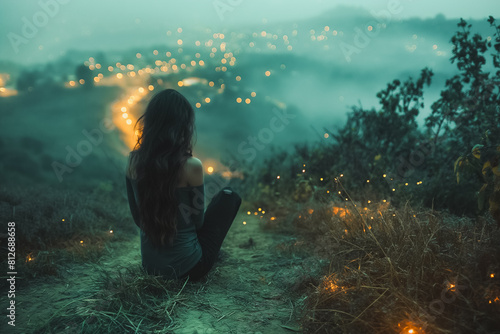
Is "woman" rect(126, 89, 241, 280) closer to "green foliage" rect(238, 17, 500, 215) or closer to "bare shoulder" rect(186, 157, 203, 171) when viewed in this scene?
"bare shoulder" rect(186, 157, 203, 171)

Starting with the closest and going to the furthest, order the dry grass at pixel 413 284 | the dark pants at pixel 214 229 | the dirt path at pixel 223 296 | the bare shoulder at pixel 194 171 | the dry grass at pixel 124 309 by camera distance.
Result: 1. the dry grass at pixel 413 284
2. the dry grass at pixel 124 309
3. the dirt path at pixel 223 296
4. the bare shoulder at pixel 194 171
5. the dark pants at pixel 214 229

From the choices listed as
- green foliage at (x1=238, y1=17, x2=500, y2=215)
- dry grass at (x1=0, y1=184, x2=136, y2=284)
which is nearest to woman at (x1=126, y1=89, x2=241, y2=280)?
dry grass at (x1=0, y1=184, x2=136, y2=284)

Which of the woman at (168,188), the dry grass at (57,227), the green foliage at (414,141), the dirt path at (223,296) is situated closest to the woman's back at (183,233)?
the woman at (168,188)

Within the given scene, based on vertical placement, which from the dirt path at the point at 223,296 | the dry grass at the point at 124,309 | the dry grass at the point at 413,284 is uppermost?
the dry grass at the point at 413,284

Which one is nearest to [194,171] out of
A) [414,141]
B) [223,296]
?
[223,296]

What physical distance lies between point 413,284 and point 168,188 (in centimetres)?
196

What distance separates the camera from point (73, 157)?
9461 mm

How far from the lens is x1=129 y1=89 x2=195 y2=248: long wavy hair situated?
101 inches

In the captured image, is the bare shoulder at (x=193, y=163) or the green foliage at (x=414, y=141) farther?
the green foliage at (x=414, y=141)

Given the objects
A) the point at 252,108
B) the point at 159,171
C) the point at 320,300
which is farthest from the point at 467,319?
the point at 252,108

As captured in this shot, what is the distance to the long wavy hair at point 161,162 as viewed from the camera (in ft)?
8.38

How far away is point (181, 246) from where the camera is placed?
276 cm

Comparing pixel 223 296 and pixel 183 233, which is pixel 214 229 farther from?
pixel 223 296

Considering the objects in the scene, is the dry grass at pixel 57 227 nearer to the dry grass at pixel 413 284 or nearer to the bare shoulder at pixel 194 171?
the bare shoulder at pixel 194 171
